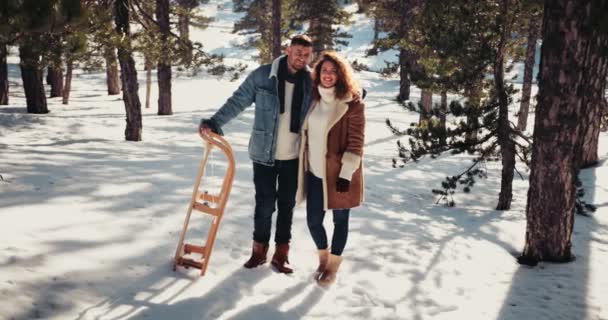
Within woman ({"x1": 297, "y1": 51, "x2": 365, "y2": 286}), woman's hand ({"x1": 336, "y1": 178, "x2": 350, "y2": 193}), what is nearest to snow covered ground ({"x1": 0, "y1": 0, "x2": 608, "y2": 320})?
woman ({"x1": 297, "y1": 51, "x2": 365, "y2": 286})

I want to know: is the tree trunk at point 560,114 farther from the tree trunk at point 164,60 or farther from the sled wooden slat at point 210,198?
the tree trunk at point 164,60

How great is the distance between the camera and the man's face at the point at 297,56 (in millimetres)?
3837

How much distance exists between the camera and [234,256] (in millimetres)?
4613

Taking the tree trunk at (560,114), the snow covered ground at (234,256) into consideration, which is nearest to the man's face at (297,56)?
the snow covered ground at (234,256)

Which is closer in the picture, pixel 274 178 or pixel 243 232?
pixel 274 178

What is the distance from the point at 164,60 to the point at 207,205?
759 cm

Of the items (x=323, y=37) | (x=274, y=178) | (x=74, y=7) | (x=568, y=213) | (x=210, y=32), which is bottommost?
(x=568, y=213)

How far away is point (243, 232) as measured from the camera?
5.27 metres

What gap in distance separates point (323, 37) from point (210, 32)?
117 feet

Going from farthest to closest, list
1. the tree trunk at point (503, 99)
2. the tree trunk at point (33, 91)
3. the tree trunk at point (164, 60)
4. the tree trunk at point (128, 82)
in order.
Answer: the tree trunk at point (33, 91)
the tree trunk at point (164, 60)
the tree trunk at point (128, 82)
the tree trunk at point (503, 99)

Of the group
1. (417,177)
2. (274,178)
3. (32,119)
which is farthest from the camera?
(32,119)

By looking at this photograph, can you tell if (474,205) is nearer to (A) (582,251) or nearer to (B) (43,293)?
(A) (582,251)

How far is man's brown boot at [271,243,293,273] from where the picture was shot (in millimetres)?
4359

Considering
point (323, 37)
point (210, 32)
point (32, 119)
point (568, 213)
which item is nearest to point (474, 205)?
point (568, 213)
